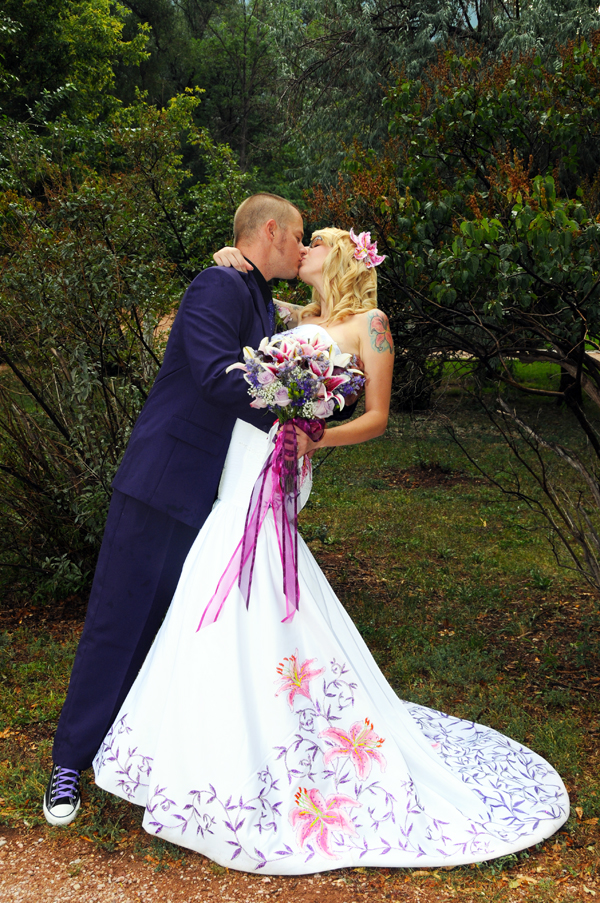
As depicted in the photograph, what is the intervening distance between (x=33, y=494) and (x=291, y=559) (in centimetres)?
301

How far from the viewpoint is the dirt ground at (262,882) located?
104 inches

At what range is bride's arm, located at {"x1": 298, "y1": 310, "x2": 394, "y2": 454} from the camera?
3055 millimetres

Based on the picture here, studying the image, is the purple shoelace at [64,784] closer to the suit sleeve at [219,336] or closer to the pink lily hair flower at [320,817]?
the pink lily hair flower at [320,817]

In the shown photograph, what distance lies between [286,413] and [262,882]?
68.9 inches

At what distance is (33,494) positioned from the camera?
207 inches

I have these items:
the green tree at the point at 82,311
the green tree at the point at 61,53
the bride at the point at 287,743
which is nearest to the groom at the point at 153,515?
the bride at the point at 287,743

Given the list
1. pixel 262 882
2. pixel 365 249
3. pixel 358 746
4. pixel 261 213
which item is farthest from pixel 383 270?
pixel 262 882

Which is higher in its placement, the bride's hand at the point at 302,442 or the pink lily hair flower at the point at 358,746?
the bride's hand at the point at 302,442

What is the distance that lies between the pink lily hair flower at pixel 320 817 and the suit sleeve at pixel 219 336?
1.49 metres

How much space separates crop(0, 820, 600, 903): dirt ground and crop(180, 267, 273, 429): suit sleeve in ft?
5.81

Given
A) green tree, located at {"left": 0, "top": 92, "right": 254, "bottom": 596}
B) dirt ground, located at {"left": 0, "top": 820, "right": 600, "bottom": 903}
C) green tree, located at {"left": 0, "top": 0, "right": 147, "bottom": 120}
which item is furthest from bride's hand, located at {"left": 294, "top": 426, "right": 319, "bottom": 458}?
green tree, located at {"left": 0, "top": 0, "right": 147, "bottom": 120}

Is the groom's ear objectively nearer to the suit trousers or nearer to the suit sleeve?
the suit sleeve

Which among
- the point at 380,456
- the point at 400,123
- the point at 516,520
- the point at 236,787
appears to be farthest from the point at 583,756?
the point at 380,456

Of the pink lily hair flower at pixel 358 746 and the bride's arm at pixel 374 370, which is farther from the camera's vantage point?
the bride's arm at pixel 374 370
